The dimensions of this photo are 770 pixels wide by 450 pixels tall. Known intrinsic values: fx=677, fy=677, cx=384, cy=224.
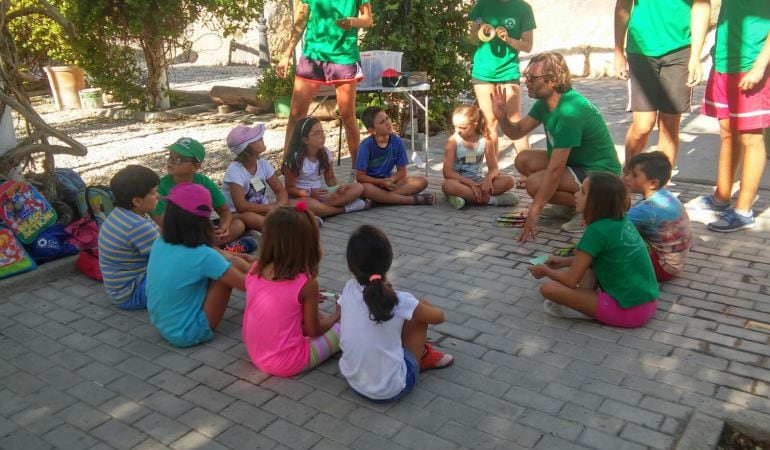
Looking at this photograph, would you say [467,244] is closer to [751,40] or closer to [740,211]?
[740,211]

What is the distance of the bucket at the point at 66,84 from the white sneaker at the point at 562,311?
10.8 meters

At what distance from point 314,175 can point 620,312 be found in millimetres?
2900

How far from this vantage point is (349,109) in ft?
20.3

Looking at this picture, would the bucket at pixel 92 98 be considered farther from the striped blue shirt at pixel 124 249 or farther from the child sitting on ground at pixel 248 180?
the striped blue shirt at pixel 124 249

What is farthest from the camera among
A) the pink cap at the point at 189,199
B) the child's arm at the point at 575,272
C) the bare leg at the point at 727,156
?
the bare leg at the point at 727,156

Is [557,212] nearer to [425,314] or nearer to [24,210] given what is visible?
[425,314]

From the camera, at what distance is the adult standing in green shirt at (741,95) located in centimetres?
464

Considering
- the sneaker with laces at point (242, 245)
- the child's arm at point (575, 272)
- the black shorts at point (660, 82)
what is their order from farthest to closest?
the black shorts at point (660, 82)
the sneaker with laces at point (242, 245)
the child's arm at point (575, 272)

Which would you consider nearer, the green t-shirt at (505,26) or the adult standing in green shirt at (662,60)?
the adult standing in green shirt at (662,60)

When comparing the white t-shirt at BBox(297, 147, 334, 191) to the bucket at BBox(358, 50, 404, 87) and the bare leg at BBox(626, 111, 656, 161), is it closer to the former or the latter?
the bucket at BBox(358, 50, 404, 87)

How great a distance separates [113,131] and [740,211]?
322 inches

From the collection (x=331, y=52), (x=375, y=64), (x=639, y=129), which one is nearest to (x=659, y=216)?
(x=639, y=129)

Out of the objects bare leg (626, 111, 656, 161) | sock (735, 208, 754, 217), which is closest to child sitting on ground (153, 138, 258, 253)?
bare leg (626, 111, 656, 161)

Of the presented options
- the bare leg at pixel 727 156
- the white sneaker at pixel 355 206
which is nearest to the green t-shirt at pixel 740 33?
the bare leg at pixel 727 156
